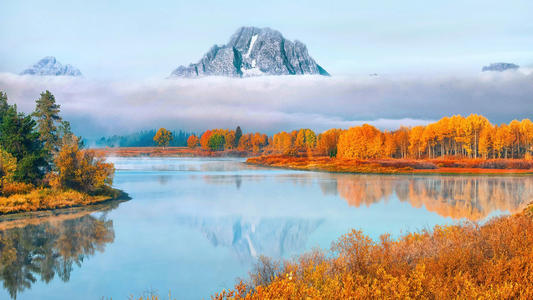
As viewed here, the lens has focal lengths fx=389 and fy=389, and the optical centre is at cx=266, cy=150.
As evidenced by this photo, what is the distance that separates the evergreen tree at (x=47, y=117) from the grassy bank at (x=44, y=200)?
1676 cm

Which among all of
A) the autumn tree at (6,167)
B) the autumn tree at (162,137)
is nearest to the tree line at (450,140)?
the autumn tree at (6,167)

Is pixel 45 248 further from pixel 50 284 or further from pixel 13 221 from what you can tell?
pixel 13 221

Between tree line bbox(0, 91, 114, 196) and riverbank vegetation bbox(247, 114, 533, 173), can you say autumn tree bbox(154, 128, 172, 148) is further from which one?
tree line bbox(0, 91, 114, 196)

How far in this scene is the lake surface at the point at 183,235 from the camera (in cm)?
1221

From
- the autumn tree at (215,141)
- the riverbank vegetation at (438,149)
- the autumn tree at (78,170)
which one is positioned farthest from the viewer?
the autumn tree at (215,141)

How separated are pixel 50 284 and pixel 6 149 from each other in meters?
19.9

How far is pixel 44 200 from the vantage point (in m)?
24.6

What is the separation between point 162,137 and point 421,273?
186m

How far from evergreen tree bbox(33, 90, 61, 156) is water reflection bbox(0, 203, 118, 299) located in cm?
2194

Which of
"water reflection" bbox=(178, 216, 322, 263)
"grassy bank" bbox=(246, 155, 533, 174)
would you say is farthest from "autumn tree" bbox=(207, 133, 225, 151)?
"water reflection" bbox=(178, 216, 322, 263)

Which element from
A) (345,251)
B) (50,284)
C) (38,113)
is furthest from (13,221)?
(38,113)

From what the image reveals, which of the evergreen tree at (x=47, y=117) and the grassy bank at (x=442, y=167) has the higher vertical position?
the evergreen tree at (x=47, y=117)

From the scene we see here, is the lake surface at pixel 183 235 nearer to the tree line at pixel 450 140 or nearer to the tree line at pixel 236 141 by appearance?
the tree line at pixel 450 140

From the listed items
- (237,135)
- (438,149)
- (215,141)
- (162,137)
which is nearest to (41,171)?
(438,149)
